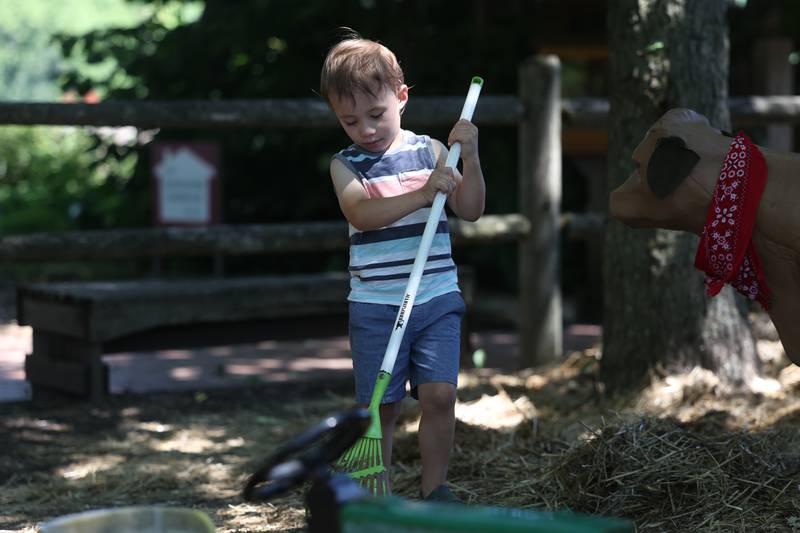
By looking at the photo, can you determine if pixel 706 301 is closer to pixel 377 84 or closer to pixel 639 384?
pixel 639 384

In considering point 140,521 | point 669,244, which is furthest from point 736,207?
point 140,521

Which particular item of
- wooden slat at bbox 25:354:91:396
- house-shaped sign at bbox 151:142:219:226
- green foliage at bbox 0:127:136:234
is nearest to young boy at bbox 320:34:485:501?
wooden slat at bbox 25:354:91:396

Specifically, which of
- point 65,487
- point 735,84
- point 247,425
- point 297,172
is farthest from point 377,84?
point 297,172

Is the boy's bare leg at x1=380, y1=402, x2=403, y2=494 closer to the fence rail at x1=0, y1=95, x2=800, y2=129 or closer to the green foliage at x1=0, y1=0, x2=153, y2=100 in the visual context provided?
the fence rail at x1=0, y1=95, x2=800, y2=129

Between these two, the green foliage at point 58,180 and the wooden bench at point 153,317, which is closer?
the wooden bench at point 153,317

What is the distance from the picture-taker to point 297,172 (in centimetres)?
970

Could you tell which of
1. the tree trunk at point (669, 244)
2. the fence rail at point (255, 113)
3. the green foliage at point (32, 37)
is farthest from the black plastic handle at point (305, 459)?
the green foliage at point (32, 37)

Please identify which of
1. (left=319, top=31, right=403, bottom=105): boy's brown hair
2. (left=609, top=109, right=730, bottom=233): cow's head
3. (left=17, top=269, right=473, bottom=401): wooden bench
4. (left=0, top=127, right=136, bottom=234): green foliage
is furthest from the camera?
(left=0, top=127, right=136, bottom=234): green foliage

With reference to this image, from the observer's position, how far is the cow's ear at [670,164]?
130 inches

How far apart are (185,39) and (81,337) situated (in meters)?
4.08

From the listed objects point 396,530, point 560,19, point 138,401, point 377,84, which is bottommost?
point 138,401

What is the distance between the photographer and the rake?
2.96 meters

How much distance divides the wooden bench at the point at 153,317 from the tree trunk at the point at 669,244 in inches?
52.7

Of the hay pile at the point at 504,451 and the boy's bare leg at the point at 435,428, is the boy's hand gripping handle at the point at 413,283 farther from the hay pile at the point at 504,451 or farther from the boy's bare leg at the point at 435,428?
the hay pile at the point at 504,451
